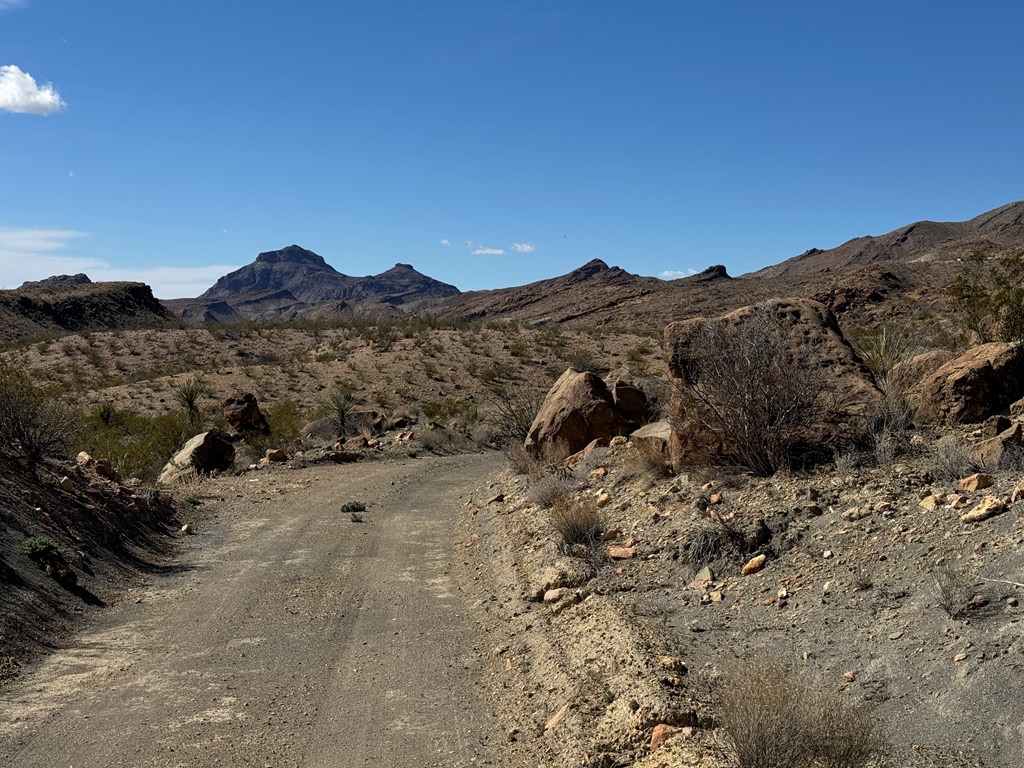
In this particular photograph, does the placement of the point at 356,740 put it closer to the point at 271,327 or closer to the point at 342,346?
the point at 342,346

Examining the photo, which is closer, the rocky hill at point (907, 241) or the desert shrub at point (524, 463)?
the desert shrub at point (524, 463)

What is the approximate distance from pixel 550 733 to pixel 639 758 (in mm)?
901

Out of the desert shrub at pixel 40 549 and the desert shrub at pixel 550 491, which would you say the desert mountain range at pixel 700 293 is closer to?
the desert shrub at pixel 550 491

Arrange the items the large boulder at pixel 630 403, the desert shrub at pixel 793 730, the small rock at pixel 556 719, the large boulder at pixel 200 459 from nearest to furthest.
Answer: the desert shrub at pixel 793 730, the small rock at pixel 556 719, the large boulder at pixel 630 403, the large boulder at pixel 200 459

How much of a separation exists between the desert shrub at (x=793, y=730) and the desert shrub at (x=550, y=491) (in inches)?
332

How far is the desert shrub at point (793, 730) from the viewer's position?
4.64m

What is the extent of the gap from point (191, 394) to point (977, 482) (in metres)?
30.1

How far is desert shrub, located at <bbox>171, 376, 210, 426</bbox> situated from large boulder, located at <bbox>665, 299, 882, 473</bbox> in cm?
2146

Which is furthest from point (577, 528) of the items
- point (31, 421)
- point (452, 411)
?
point (452, 411)

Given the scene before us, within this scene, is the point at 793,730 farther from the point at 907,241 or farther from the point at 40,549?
the point at 907,241

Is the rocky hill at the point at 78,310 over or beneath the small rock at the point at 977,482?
over

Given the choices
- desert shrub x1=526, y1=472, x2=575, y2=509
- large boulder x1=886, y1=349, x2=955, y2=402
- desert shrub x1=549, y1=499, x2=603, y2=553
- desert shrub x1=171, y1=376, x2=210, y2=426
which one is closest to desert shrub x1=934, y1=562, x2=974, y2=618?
desert shrub x1=549, y1=499, x2=603, y2=553

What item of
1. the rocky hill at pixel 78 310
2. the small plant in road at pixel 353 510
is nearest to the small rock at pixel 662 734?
the small plant in road at pixel 353 510

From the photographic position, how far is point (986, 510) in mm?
7180
